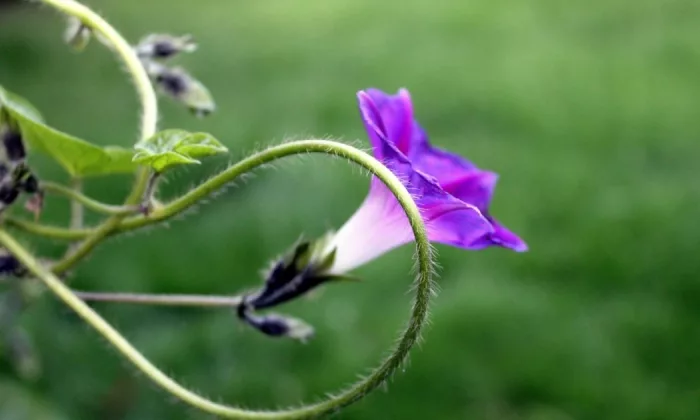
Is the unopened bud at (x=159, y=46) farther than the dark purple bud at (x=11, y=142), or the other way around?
the unopened bud at (x=159, y=46)

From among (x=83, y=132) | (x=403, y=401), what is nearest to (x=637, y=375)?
(x=403, y=401)

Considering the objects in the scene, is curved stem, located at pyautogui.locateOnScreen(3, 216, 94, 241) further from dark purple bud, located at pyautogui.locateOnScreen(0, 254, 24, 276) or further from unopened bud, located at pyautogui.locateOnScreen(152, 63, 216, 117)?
unopened bud, located at pyautogui.locateOnScreen(152, 63, 216, 117)

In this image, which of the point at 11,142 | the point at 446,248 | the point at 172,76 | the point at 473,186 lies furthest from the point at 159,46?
the point at 446,248

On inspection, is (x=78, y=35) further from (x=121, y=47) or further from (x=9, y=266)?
(x=9, y=266)

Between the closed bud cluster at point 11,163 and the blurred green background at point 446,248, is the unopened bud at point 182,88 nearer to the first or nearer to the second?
the closed bud cluster at point 11,163

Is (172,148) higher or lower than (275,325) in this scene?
higher

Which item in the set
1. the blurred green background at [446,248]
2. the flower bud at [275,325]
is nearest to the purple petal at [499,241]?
the flower bud at [275,325]

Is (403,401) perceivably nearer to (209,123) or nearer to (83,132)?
(209,123)
